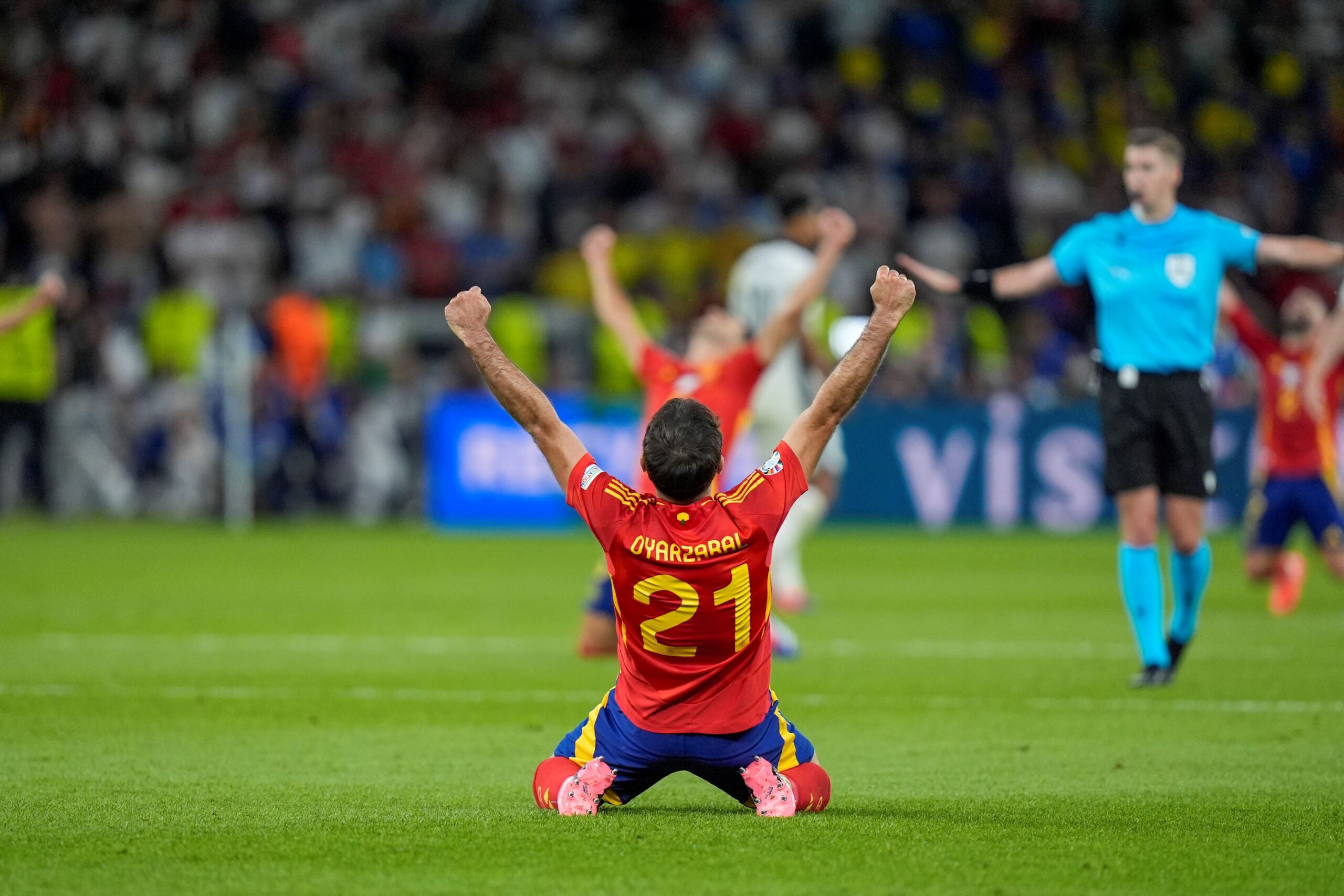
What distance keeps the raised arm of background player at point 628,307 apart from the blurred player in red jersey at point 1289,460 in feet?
15.4

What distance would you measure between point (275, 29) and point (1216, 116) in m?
13.2

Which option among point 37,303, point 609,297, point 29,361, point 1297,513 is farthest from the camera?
point 29,361

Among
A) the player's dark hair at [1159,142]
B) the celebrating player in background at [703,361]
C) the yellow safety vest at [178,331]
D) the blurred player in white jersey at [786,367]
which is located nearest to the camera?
the player's dark hair at [1159,142]

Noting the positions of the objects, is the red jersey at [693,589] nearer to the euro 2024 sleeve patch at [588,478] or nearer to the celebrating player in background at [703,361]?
the euro 2024 sleeve patch at [588,478]

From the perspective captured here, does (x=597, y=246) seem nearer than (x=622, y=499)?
No

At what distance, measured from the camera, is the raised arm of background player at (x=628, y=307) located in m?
9.07

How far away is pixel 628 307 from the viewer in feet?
31.3

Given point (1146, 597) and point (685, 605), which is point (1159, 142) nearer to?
point (1146, 597)

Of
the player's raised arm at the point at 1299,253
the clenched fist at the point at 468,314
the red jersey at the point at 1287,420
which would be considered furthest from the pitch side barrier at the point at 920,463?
the clenched fist at the point at 468,314

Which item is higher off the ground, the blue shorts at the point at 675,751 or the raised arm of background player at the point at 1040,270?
the raised arm of background player at the point at 1040,270

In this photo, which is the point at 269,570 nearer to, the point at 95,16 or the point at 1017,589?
the point at 1017,589

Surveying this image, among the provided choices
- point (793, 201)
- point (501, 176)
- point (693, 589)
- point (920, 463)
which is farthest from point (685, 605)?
point (501, 176)

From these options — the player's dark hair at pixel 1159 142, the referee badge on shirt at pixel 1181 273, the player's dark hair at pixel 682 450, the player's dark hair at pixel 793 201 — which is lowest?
the player's dark hair at pixel 682 450

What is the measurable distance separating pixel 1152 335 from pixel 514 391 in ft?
14.3
